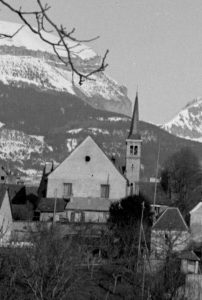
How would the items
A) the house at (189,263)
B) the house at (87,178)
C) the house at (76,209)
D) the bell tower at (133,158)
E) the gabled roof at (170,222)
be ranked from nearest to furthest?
the house at (189,263) → the gabled roof at (170,222) → the house at (76,209) → the house at (87,178) → the bell tower at (133,158)

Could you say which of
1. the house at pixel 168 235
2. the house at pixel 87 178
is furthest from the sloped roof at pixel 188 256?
the house at pixel 87 178

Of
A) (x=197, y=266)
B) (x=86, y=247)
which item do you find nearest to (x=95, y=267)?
(x=86, y=247)

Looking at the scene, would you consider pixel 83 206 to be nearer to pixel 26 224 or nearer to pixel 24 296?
pixel 26 224

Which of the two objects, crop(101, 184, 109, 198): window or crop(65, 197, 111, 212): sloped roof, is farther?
crop(101, 184, 109, 198): window

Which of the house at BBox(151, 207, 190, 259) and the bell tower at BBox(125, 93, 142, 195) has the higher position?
the bell tower at BBox(125, 93, 142, 195)

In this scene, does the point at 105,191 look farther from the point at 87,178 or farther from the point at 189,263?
the point at 189,263

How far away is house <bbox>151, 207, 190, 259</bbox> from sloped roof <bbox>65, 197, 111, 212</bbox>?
11.7m

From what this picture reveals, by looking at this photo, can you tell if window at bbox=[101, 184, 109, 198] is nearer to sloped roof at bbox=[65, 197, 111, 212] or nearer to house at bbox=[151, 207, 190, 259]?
sloped roof at bbox=[65, 197, 111, 212]

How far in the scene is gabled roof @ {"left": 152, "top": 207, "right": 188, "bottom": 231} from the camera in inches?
2213

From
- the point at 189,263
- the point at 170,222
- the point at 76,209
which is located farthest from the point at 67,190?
the point at 189,263

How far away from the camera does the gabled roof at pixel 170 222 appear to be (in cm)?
5622

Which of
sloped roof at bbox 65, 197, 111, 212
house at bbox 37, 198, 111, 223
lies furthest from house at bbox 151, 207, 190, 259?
sloped roof at bbox 65, 197, 111, 212

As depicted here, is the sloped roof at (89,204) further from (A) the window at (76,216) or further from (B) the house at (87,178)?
(A) the window at (76,216)

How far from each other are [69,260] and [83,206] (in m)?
34.9
